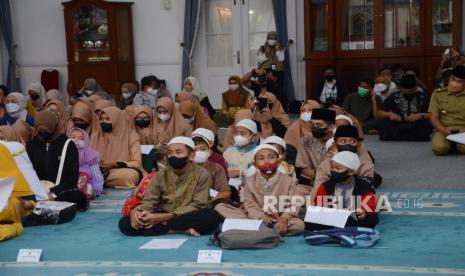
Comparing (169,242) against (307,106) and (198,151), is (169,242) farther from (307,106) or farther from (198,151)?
(307,106)

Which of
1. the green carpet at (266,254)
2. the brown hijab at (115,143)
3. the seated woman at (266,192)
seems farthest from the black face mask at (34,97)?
the seated woman at (266,192)

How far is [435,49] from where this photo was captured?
9234 millimetres

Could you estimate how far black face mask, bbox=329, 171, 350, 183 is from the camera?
4125 mm

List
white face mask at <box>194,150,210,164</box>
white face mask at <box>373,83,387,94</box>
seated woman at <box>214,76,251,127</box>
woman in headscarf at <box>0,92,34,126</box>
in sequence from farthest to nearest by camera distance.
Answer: seated woman at <box>214,76,251,127</box> → white face mask at <box>373,83,387,94</box> → woman in headscarf at <box>0,92,34,126</box> → white face mask at <box>194,150,210,164</box>

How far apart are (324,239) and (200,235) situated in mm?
752

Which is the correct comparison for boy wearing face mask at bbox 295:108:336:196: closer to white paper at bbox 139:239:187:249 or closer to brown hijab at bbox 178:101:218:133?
white paper at bbox 139:239:187:249

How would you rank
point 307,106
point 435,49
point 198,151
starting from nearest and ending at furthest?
1. point 198,151
2. point 307,106
3. point 435,49

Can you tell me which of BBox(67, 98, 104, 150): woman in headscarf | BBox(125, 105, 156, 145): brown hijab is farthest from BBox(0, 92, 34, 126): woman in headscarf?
BBox(125, 105, 156, 145): brown hijab

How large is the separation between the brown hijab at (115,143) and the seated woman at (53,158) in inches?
39.8

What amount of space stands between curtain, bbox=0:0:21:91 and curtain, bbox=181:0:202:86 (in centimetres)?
267

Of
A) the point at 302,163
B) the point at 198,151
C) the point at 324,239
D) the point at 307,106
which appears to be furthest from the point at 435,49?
the point at 324,239

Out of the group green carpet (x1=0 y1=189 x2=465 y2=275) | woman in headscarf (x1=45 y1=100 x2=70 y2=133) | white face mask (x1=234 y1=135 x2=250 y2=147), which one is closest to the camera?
green carpet (x1=0 y1=189 x2=465 y2=275)

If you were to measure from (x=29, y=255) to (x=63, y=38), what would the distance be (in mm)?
7879

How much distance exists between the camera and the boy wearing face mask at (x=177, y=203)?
4.26 metres
